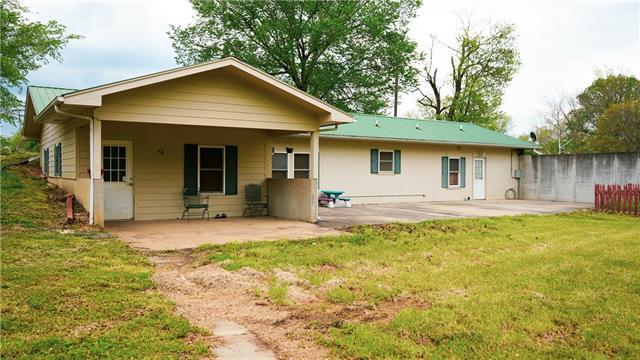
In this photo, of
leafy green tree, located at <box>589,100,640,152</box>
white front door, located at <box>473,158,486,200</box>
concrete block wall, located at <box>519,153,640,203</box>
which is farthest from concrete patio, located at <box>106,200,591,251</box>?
leafy green tree, located at <box>589,100,640,152</box>

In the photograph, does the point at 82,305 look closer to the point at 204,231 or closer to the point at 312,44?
the point at 204,231

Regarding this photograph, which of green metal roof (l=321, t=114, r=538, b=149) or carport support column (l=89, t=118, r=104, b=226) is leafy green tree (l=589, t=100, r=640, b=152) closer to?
green metal roof (l=321, t=114, r=538, b=149)

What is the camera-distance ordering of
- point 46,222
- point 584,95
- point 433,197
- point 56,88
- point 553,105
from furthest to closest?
point 553,105 → point 584,95 → point 433,197 → point 56,88 → point 46,222

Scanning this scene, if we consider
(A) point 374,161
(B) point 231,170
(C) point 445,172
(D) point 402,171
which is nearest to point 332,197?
(A) point 374,161

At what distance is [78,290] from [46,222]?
537cm

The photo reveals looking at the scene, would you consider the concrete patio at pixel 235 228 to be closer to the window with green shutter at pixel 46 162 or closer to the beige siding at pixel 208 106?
the beige siding at pixel 208 106

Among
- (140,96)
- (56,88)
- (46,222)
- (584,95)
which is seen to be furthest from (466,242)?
(584,95)

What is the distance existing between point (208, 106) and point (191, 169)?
2713mm

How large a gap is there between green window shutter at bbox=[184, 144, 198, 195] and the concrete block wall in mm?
15719

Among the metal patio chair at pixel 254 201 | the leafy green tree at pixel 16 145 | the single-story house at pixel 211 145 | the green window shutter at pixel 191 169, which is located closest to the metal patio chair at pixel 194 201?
the green window shutter at pixel 191 169

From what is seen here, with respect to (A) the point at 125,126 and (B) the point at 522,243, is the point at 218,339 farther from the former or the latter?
(A) the point at 125,126

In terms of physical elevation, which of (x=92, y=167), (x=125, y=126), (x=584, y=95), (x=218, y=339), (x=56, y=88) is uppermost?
(x=584, y=95)

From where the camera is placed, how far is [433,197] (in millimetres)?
19172

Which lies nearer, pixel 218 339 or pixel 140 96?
pixel 218 339
